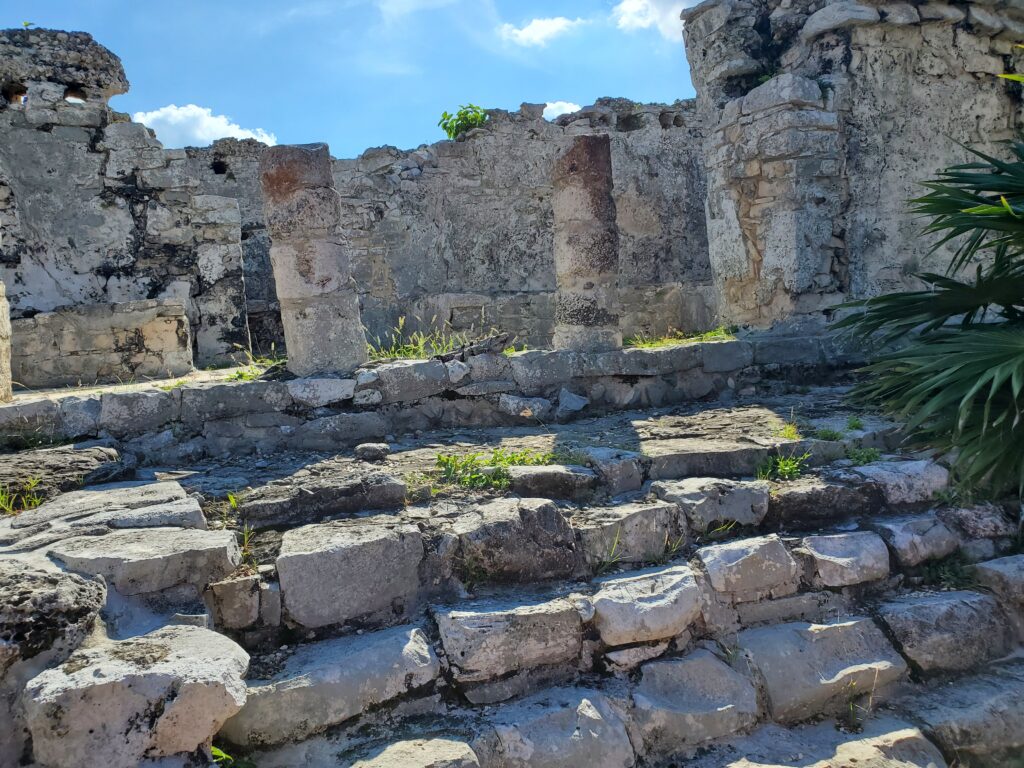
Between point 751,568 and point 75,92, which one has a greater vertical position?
point 75,92

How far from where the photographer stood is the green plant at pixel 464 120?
10562 millimetres

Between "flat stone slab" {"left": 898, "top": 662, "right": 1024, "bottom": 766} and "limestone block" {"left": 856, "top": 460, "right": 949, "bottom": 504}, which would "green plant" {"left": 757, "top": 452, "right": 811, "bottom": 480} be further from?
"flat stone slab" {"left": 898, "top": 662, "right": 1024, "bottom": 766}

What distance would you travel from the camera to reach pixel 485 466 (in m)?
3.91

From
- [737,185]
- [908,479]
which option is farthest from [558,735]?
[737,185]

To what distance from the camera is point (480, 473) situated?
3779 millimetres

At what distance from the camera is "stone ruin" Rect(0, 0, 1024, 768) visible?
2.54 metres

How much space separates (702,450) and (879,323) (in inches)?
50.2

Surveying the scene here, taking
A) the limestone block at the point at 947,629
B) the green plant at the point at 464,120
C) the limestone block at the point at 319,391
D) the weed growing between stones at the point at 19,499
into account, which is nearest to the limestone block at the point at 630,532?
the limestone block at the point at 947,629

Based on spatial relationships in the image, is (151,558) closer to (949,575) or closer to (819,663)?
(819,663)

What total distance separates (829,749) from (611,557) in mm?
1099

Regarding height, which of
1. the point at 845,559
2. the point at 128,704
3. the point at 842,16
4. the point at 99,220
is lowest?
the point at 845,559

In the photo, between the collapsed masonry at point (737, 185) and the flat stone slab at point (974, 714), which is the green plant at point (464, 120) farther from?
the flat stone slab at point (974, 714)

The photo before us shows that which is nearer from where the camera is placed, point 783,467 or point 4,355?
point 783,467

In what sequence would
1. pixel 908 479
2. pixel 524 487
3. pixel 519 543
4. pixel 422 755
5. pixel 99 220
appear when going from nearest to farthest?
pixel 422 755 → pixel 519 543 → pixel 524 487 → pixel 908 479 → pixel 99 220
